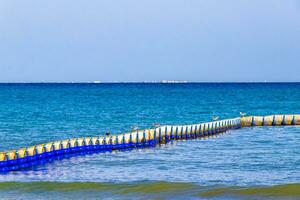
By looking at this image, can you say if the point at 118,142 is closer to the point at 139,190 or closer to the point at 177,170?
the point at 177,170

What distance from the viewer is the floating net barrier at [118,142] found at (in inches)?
2314

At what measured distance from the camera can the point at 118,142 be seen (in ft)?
242

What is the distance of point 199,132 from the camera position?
293 ft

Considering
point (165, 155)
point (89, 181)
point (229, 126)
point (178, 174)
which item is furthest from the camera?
point (229, 126)

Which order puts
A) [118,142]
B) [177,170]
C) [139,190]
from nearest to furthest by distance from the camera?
[139,190] < [177,170] < [118,142]

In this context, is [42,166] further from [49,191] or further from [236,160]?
[236,160]

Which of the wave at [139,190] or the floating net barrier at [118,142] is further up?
the floating net barrier at [118,142]

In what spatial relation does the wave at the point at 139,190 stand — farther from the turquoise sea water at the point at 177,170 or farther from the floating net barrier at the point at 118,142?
the floating net barrier at the point at 118,142

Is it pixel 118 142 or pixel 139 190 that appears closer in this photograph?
pixel 139 190

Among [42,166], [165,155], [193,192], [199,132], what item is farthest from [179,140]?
[193,192]

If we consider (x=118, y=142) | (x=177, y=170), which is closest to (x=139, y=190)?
(x=177, y=170)

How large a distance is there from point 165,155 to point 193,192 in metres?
20.5

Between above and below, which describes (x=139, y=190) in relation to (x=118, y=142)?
below

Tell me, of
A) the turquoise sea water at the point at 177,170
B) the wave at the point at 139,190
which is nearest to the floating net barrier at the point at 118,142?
the turquoise sea water at the point at 177,170
